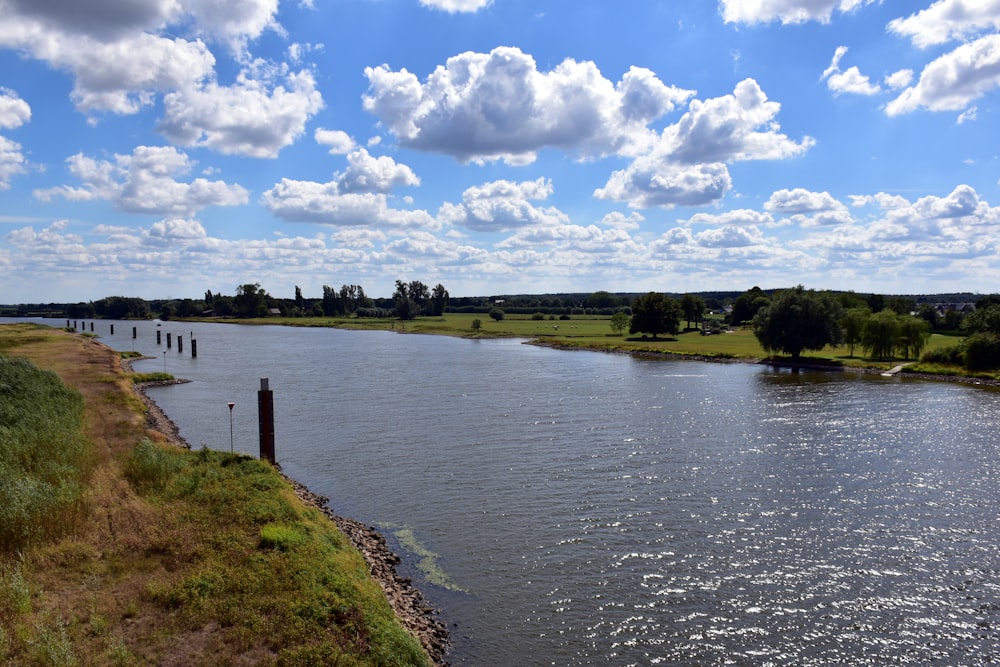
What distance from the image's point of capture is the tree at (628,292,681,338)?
12225 centimetres

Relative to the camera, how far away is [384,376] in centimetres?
6862

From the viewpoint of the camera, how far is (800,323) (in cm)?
8069

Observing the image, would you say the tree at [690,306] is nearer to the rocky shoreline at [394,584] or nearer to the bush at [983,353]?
the bush at [983,353]

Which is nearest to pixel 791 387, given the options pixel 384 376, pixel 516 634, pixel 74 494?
pixel 384 376

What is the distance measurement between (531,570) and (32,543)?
13144mm

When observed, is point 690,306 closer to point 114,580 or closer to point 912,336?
point 912,336

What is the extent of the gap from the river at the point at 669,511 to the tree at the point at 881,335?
81.9 ft

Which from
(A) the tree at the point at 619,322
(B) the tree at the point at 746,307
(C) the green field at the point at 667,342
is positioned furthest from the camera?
(B) the tree at the point at 746,307

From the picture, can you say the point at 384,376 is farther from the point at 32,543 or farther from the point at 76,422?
the point at 32,543

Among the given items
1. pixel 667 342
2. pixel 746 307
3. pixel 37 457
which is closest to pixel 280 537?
pixel 37 457

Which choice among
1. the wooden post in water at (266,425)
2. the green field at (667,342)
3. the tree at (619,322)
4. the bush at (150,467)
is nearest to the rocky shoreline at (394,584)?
the wooden post in water at (266,425)

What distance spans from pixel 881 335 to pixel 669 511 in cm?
6918

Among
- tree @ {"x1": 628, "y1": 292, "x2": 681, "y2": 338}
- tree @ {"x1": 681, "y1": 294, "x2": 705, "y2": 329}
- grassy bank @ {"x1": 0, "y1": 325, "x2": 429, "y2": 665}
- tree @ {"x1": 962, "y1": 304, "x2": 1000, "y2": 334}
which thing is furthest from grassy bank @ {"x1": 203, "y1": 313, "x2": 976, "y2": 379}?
grassy bank @ {"x1": 0, "y1": 325, "x2": 429, "y2": 665}

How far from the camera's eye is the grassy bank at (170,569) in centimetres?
1298
